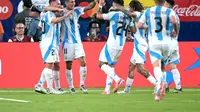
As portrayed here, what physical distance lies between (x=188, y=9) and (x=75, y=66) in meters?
5.62

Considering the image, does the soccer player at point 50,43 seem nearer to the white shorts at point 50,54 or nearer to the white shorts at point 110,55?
the white shorts at point 50,54

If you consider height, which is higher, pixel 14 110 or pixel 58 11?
pixel 58 11

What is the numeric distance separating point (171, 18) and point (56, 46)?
404cm

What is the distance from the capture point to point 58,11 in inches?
876

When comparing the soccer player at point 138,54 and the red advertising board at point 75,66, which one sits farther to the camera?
the red advertising board at point 75,66

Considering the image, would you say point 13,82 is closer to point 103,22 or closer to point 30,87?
point 30,87

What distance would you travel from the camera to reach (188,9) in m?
29.8

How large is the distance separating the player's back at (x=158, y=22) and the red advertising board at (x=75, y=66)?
20.9 ft

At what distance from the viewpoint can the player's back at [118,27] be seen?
886 inches

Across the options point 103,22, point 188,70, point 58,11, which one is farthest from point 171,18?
point 103,22

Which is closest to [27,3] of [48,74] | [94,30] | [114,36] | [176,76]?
[94,30]

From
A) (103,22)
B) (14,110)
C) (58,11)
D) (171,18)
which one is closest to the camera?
(14,110)

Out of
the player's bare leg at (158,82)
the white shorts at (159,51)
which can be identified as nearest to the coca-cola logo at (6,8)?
the white shorts at (159,51)

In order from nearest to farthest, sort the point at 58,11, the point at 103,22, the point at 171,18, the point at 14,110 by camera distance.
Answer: the point at 14,110 < the point at 171,18 < the point at 58,11 < the point at 103,22
